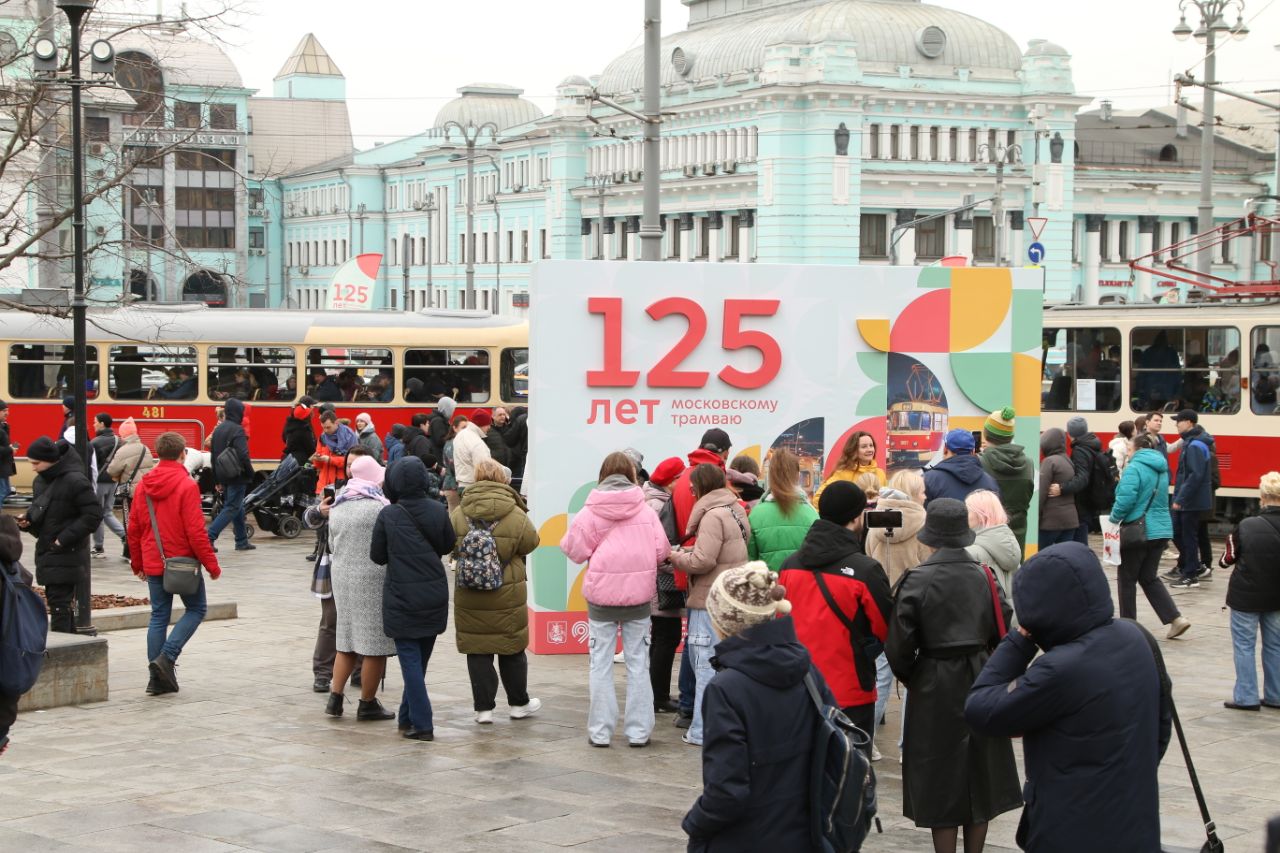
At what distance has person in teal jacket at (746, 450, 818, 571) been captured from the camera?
10328mm

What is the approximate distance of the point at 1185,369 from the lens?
24.8 meters

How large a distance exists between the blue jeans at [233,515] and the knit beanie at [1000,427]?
10.2 meters

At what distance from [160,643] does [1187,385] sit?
16.9m

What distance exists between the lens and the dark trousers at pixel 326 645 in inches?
463

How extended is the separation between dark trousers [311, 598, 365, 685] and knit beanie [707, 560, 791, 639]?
6.32 meters

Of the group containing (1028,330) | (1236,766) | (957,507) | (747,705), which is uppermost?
(1028,330)

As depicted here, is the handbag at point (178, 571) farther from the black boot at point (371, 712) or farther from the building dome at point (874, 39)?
the building dome at point (874, 39)

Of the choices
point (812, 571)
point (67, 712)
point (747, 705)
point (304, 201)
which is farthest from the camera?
point (304, 201)

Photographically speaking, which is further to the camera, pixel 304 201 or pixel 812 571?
pixel 304 201

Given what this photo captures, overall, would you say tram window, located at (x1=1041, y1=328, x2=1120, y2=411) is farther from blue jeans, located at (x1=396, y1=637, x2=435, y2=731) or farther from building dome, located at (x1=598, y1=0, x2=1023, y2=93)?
building dome, located at (x1=598, y1=0, x2=1023, y2=93)

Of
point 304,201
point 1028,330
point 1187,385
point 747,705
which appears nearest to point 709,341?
point 1028,330

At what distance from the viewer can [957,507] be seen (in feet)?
25.3

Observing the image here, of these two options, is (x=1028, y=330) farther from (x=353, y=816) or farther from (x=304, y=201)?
(x=304, y=201)

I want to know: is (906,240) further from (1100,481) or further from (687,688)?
(687,688)
